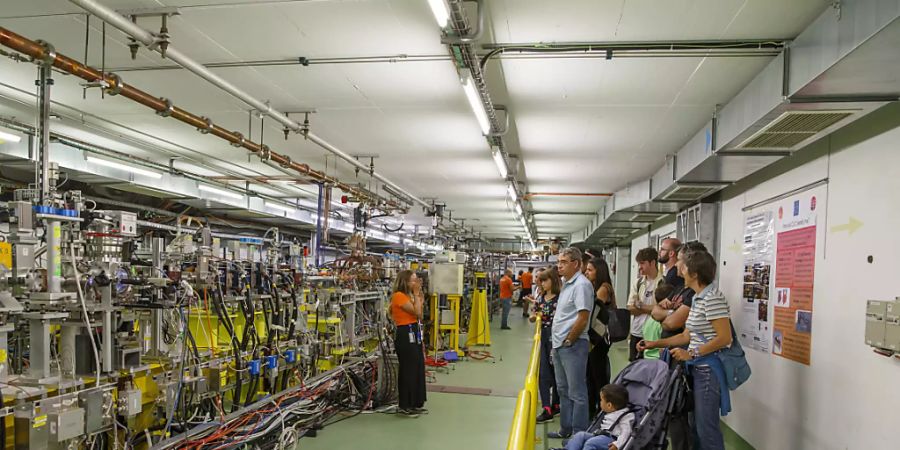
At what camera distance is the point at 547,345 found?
4555mm

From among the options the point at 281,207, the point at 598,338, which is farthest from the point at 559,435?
the point at 281,207

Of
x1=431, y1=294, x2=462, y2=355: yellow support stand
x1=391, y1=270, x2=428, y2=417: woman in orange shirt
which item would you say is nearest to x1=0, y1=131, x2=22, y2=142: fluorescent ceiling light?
x1=391, y1=270, x2=428, y2=417: woman in orange shirt

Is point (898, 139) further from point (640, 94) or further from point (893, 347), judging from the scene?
point (640, 94)

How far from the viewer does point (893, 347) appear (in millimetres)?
2545

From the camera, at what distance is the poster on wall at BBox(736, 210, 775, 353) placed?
163 inches

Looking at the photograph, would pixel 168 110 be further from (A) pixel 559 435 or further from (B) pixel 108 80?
(A) pixel 559 435

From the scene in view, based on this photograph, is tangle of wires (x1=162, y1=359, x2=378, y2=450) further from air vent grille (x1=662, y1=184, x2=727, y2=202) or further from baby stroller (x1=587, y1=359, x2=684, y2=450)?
air vent grille (x1=662, y1=184, x2=727, y2=202)

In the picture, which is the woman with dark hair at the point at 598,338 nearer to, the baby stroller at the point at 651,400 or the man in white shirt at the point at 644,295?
the man in white shirt at the point at 644,295

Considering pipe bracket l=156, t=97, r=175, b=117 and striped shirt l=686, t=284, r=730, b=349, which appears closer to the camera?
striped shirt l=686, t=284, r=730, b=349

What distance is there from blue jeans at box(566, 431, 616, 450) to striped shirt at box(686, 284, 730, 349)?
804 mm

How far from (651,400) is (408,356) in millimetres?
2441

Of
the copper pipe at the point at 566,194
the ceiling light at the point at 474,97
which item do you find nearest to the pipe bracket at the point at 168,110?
the ceiling light at the point at 474,97

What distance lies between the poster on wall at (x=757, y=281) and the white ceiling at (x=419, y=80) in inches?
41.2

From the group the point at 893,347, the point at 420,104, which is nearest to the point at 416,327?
the point at 420,104
